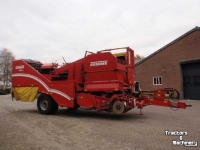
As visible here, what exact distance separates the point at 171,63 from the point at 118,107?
16059mm

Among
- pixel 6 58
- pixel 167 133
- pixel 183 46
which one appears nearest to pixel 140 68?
pixel 183 46

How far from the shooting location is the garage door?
2036 centimetres

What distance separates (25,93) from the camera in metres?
11.4

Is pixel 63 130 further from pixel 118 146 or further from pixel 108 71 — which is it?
pixel 108 71

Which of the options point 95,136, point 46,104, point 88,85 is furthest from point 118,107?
point 46,104

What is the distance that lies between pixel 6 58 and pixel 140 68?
40140mm

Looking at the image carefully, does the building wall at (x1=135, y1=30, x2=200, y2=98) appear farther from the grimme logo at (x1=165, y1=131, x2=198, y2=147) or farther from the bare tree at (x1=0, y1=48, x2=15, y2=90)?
the bare tree at (x1=0, y1=48, x2=15, y2=90)

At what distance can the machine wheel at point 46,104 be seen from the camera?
35.0ft

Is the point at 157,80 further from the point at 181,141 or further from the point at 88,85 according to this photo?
the point at 181,141

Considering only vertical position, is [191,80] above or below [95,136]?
above

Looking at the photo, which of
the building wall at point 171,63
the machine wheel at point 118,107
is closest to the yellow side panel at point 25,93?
the machine wheel at point 118,107

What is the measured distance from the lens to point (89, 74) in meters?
9.77

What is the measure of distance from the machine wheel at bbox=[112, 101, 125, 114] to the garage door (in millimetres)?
14480

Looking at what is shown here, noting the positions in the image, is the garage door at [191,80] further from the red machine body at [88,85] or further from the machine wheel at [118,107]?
the machine wheel at [118,107]
